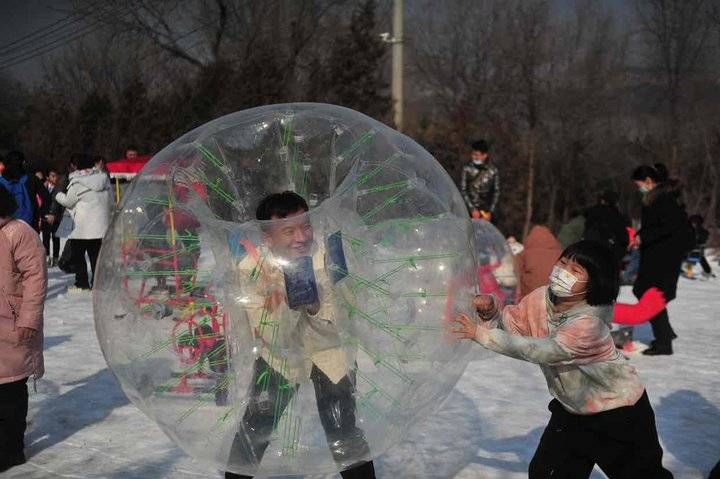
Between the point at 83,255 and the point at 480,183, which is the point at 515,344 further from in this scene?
the point at 83,255

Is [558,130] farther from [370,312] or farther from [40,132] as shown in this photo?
[370,312]

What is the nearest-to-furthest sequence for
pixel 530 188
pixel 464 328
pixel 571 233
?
pixel 464 328
pixel 571 233
pixel 530 188

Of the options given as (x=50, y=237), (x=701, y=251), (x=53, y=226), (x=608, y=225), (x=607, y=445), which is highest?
(x=608, y=225)

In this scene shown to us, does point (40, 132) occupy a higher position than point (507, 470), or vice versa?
point (40, 132)

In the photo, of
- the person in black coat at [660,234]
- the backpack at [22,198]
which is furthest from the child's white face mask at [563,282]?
the backpack at [22,198]

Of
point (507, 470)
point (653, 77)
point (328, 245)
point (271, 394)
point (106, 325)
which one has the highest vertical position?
point (653, 77)

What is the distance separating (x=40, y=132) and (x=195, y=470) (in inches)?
790

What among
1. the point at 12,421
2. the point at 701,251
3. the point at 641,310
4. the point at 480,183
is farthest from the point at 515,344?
the point at 701,251

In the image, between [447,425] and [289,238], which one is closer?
[289,238]

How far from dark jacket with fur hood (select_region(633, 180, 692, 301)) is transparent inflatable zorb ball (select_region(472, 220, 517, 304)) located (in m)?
1.16

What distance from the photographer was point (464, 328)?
2.93 metres

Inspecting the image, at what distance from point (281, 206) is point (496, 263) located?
370 cm

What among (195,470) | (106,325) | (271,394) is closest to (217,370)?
(271,394)

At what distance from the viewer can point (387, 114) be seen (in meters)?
20.0
